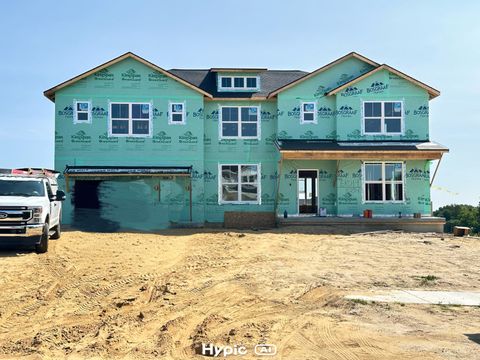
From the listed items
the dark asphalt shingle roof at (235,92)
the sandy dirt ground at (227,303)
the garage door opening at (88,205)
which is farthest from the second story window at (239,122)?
the sandy dirt ground at (227,303)

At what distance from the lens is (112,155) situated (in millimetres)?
24391

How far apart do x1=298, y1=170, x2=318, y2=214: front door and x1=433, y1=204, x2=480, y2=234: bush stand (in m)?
36.7

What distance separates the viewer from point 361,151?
23.0 metres

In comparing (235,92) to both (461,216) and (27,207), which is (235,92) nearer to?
(27,207)

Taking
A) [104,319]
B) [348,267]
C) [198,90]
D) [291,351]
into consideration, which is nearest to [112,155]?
[198,90]

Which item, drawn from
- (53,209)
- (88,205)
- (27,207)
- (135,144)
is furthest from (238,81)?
(27,207)

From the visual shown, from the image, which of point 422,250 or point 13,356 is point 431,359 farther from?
point 422,250

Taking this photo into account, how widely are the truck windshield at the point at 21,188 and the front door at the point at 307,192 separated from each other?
1435cm

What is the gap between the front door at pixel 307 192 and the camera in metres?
25.5

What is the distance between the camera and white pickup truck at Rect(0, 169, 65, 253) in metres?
13.1

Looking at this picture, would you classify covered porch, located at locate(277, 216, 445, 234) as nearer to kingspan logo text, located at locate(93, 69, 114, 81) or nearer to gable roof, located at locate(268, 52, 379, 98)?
gable roof, located at locate(268, 52, 379, 98)

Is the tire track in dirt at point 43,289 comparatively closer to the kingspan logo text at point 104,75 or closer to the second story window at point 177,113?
the second story window at point 177,113

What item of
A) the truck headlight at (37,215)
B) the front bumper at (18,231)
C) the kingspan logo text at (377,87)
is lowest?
the front bumper at (18,231)

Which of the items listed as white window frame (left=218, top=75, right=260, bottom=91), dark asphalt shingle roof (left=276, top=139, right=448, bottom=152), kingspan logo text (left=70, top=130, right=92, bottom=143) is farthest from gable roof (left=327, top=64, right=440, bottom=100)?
kingspan logo text (left=70, top=130, right=92, bottom=143)
